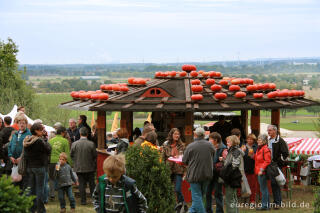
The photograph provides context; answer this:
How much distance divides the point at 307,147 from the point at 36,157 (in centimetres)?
998

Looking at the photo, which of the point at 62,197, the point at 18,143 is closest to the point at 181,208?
the point at 62,197

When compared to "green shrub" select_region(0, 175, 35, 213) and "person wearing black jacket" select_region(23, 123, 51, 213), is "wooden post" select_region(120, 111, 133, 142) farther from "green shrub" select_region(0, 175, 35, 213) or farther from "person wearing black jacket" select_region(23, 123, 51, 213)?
"green shrub" select_region(0, 175, 35, 213)

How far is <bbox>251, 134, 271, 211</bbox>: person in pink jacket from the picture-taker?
1105cm

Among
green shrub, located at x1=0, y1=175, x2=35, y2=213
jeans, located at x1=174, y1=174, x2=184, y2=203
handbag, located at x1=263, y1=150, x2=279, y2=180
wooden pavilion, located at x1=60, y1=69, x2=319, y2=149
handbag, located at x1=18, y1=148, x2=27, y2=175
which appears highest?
wooden pavilion, located at x1=60, y1=69, x2=319, y2=149

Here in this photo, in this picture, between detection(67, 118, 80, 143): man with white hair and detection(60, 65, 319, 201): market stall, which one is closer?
detection(60, 65, 319, 201): market stall

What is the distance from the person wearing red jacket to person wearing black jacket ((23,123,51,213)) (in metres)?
3.99

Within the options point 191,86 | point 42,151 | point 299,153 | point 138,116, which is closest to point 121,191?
point 42,151

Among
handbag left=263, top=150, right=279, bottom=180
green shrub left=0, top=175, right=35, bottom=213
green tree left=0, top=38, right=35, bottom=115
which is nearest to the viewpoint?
green shrub left=0, top=175, right=35, bottom=213

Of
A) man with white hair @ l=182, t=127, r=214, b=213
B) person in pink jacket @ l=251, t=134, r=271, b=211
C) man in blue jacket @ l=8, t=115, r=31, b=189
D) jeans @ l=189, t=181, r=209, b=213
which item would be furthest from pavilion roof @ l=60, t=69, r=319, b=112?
jeans @ l=189, t=181, r=209, b=213

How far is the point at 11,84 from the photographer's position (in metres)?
53.7

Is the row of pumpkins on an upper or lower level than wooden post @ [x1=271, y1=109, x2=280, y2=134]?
upper

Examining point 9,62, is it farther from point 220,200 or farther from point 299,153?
point 220,200

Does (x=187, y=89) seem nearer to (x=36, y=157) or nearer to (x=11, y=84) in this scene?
(x=36, y=157)

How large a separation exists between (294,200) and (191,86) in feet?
→ 13.1
